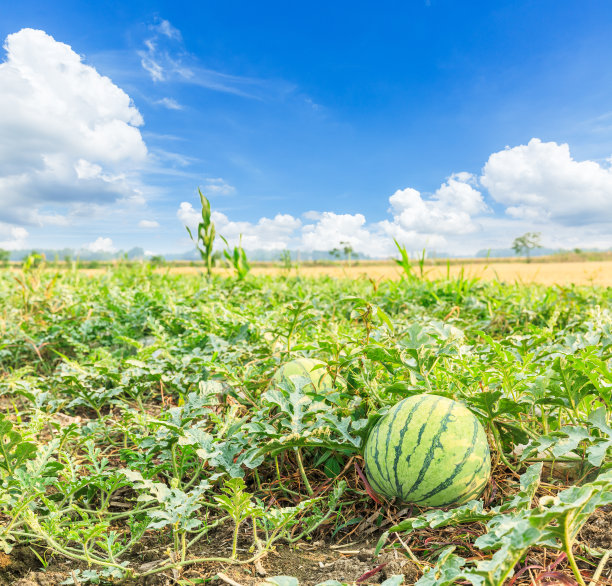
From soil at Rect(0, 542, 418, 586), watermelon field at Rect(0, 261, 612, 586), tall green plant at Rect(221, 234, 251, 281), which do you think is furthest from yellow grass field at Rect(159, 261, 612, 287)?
soil at Rect(0, 542, 418, 586)

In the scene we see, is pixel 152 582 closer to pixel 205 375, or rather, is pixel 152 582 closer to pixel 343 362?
pixel 343 362

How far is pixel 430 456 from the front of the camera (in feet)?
5.50

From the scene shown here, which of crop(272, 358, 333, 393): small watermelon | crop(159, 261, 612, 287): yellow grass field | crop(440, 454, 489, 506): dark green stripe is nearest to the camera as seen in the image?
crop(440, 454, 489, 506): dark green stripe

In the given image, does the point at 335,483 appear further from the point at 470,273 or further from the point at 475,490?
the point at 470,273

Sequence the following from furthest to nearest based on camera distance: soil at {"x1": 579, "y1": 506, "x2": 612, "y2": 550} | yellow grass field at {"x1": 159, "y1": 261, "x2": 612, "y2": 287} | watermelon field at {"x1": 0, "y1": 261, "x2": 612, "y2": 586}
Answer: yellow grass field at {"x1": 159, "y1": 261, "x2": 612, "y2": 287}
soil at {"x1": 579, "y1": 506, "x2": 612, "y2": 550}
watermelon field at {"x1": 0, "y1": 261, "x2": 612, "y2": 586}

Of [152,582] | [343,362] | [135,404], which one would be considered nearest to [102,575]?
[152,582]

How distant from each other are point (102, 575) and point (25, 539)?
48 cm

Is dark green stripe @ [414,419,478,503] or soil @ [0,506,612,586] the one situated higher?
dark green stripe @ [414,419,478,503]

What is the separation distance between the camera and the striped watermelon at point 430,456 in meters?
1.67

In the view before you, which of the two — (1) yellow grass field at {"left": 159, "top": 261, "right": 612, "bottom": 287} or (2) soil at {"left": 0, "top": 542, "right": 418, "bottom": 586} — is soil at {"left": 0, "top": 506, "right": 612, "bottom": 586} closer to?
(2) soil at {"left": 0, "top": 542, "right": 418, "bottom": 586}

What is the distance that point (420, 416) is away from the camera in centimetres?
173

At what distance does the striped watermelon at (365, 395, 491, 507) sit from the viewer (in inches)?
65.9

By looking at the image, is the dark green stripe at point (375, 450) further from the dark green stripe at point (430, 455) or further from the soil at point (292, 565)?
the soil at point (292, 565)

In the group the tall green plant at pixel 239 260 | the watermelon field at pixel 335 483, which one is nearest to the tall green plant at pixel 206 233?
the tall green plant at pixel 239 260
